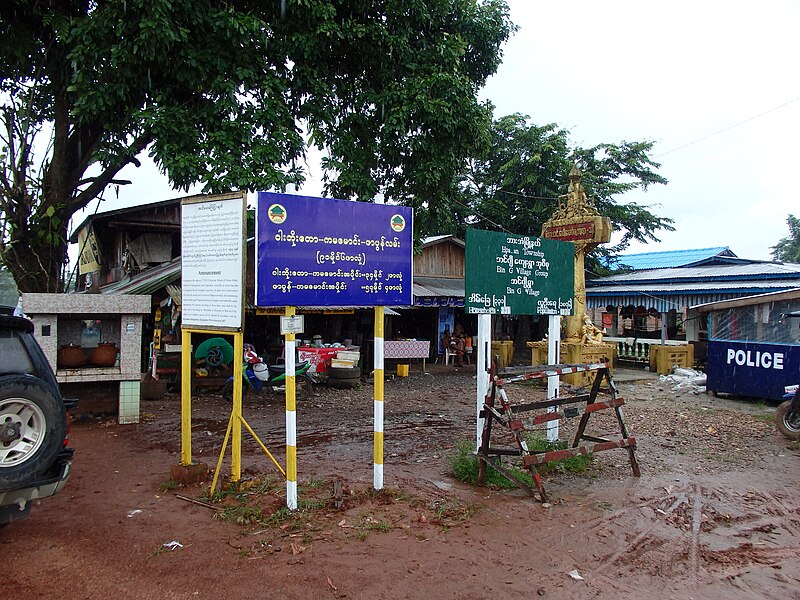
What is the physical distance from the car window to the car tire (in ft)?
0.60

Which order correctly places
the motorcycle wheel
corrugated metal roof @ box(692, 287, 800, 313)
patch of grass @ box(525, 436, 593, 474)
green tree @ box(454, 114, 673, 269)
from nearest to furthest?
patch of grass @ box(525, 436, 593, 474) < the motorcycle wheel < corrugated metal roof @ box(692, 287, 800, 313) < green tree @ box(454, 114, 673, 269)

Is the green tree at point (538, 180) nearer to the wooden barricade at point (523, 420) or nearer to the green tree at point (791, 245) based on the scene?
the wooden barricade at point (523, 420)

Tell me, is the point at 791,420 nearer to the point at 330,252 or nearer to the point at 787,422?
the point at 787,422

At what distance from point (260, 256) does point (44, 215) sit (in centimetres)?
983

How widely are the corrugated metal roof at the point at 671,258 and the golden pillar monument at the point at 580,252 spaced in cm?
1074

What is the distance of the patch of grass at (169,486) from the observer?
5.80m

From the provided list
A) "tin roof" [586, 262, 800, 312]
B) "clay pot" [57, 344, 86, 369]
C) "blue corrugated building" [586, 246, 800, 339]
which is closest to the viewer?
"clay pot" [57, 344, 86, 369]

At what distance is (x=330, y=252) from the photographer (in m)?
5.53

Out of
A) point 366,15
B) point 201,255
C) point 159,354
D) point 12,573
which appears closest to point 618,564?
point 12,573

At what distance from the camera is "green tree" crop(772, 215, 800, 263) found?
41.1 meters

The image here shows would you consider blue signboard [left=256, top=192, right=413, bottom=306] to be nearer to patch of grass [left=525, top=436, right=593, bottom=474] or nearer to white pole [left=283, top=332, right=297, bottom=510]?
white pole [left=283, top=332, right=297, bottom=510]

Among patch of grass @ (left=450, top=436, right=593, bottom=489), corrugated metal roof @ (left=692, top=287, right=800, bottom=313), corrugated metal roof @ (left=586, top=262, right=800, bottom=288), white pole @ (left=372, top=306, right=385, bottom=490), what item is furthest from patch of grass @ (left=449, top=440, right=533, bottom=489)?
corrugated metal roof @ (left=586, top=262, right=800, bottom=288)

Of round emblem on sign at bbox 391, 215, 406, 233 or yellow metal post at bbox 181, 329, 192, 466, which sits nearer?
round emblem on sign at bbox 391, 215, 406, 233

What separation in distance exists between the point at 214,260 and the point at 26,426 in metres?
2.24
